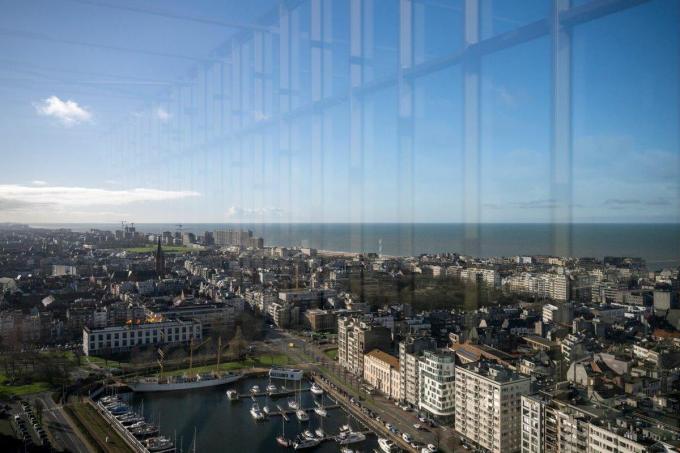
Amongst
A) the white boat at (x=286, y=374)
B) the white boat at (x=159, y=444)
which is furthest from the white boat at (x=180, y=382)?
the white boat at (x=159, y=444)

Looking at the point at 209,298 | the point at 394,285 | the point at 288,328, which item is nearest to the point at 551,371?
the point at 394,285

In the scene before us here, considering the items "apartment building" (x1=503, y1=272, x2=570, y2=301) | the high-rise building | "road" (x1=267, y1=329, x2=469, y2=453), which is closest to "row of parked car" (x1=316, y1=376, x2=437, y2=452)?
"road" (x1=267, y1=329, x2=469, y2=453)

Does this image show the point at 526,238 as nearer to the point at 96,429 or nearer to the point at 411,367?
the point at 411,367

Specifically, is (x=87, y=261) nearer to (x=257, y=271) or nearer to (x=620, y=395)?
(x=257, y=271)

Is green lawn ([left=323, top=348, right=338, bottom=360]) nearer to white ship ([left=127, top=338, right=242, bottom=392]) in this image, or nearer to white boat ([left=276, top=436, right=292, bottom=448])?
white ship ([left=127, top=338, right=242, bottom=392])

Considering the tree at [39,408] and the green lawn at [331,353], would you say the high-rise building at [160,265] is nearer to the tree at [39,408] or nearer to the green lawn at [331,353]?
the green lawn at [331,353]
